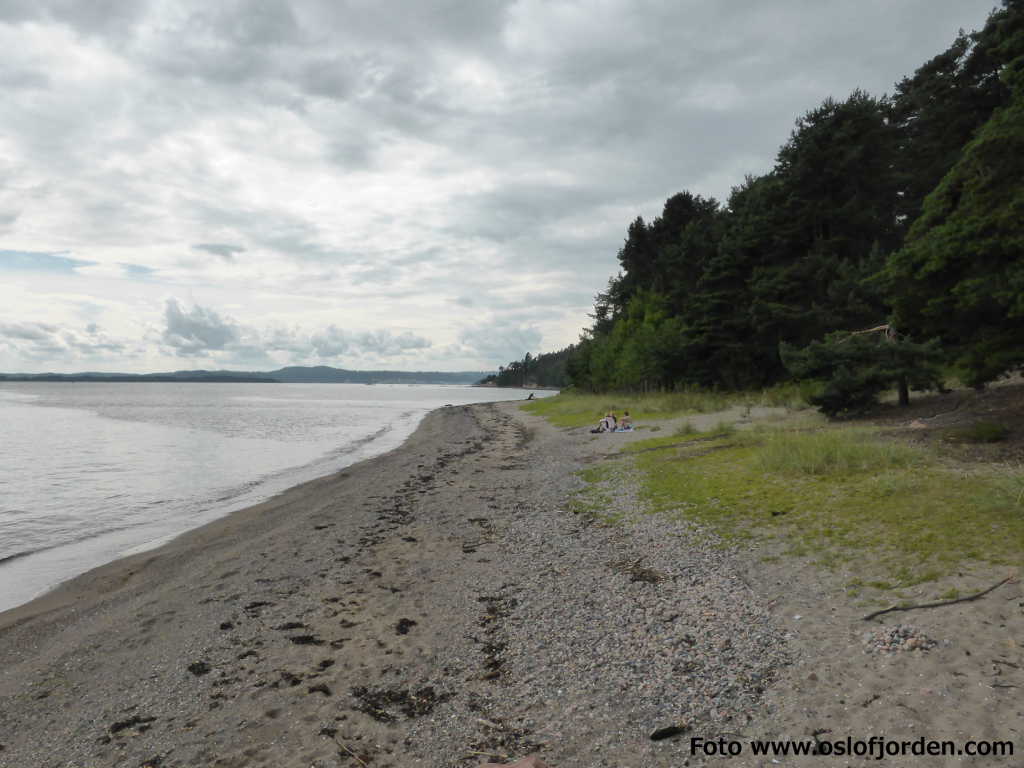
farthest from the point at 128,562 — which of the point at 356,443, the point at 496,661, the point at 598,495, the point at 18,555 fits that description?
the point at 356,443

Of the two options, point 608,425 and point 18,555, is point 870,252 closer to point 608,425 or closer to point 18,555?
point 608,425

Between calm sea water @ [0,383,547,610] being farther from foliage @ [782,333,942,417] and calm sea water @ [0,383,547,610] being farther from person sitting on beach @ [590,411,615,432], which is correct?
foliage @ [782,333,942,417]

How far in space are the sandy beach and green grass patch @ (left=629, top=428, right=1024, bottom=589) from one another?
2.32 ft

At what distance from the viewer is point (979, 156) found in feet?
36.7

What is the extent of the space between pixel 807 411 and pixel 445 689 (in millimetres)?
23239

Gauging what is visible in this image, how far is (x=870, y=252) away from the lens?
31594mm

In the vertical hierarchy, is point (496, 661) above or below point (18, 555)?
above

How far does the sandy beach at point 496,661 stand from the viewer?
4.42 meters

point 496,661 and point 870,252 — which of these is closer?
point 496,661

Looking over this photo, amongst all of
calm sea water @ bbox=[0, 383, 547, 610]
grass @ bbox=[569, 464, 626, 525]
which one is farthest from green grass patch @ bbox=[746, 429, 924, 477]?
calm sea water @ bbox=[0, 383, 547, 610]

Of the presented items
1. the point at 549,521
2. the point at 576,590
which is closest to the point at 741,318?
the point at 549,521

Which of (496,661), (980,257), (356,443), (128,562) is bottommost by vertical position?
(356,443)

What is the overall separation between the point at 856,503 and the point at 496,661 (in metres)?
7.07

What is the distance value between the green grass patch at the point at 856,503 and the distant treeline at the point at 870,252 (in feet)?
10.2
